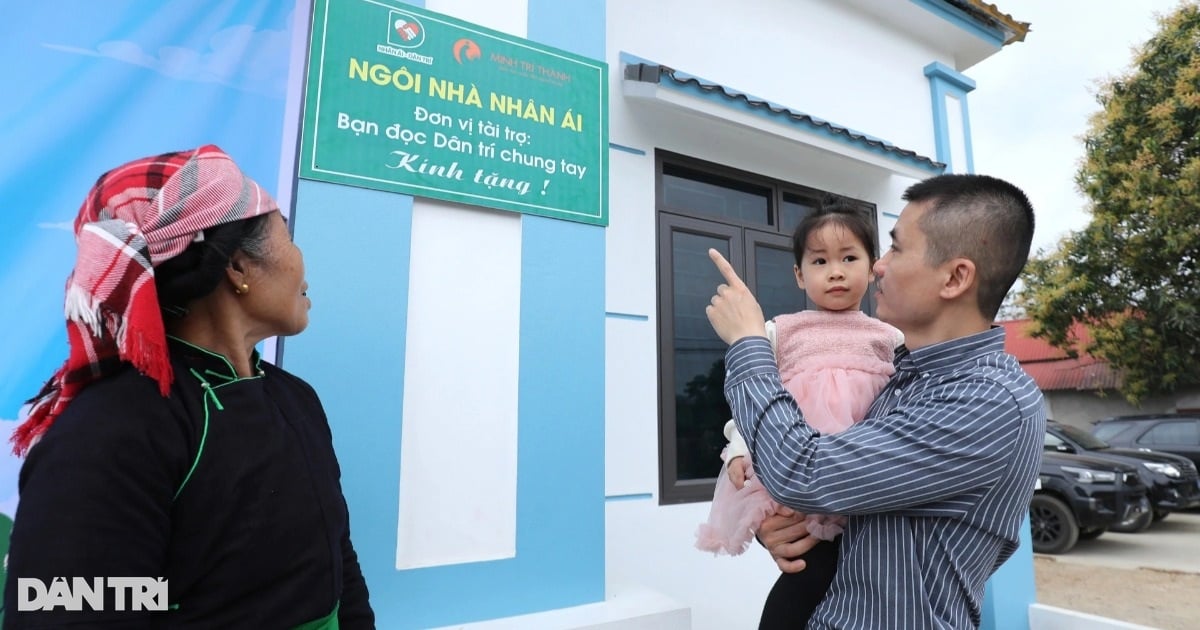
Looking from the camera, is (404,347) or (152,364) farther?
(404,347)

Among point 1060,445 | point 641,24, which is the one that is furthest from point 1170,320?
point 641,24

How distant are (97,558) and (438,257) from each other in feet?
4.69

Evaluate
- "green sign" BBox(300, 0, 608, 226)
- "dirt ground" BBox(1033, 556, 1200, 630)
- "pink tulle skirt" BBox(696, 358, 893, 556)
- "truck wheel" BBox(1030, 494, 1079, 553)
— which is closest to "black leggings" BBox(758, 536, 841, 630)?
"pink tulle skirt" BBox(696, 358, 893, 556)

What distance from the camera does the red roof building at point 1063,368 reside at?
17.0 metres

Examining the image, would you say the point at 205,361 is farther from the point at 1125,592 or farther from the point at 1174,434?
the point at 1174,434

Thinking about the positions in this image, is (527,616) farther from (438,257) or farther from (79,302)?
(79,302)

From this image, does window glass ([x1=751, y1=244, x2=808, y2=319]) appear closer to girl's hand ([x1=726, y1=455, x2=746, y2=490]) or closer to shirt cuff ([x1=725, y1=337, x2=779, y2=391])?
girl's hand ([x1=726, y1=455, x2=746, y2=490])

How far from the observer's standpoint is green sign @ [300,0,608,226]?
2.07m

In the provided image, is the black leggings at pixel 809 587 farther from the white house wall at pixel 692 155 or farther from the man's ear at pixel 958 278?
the white house wall at pixel 692 155

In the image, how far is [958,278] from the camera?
126cm

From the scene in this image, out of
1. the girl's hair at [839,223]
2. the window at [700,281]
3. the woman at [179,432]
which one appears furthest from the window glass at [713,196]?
the woman at [179,432]

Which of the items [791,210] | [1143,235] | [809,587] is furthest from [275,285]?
[1143,235]

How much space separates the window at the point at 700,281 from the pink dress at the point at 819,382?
4.40ft

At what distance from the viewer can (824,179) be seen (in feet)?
13.1
